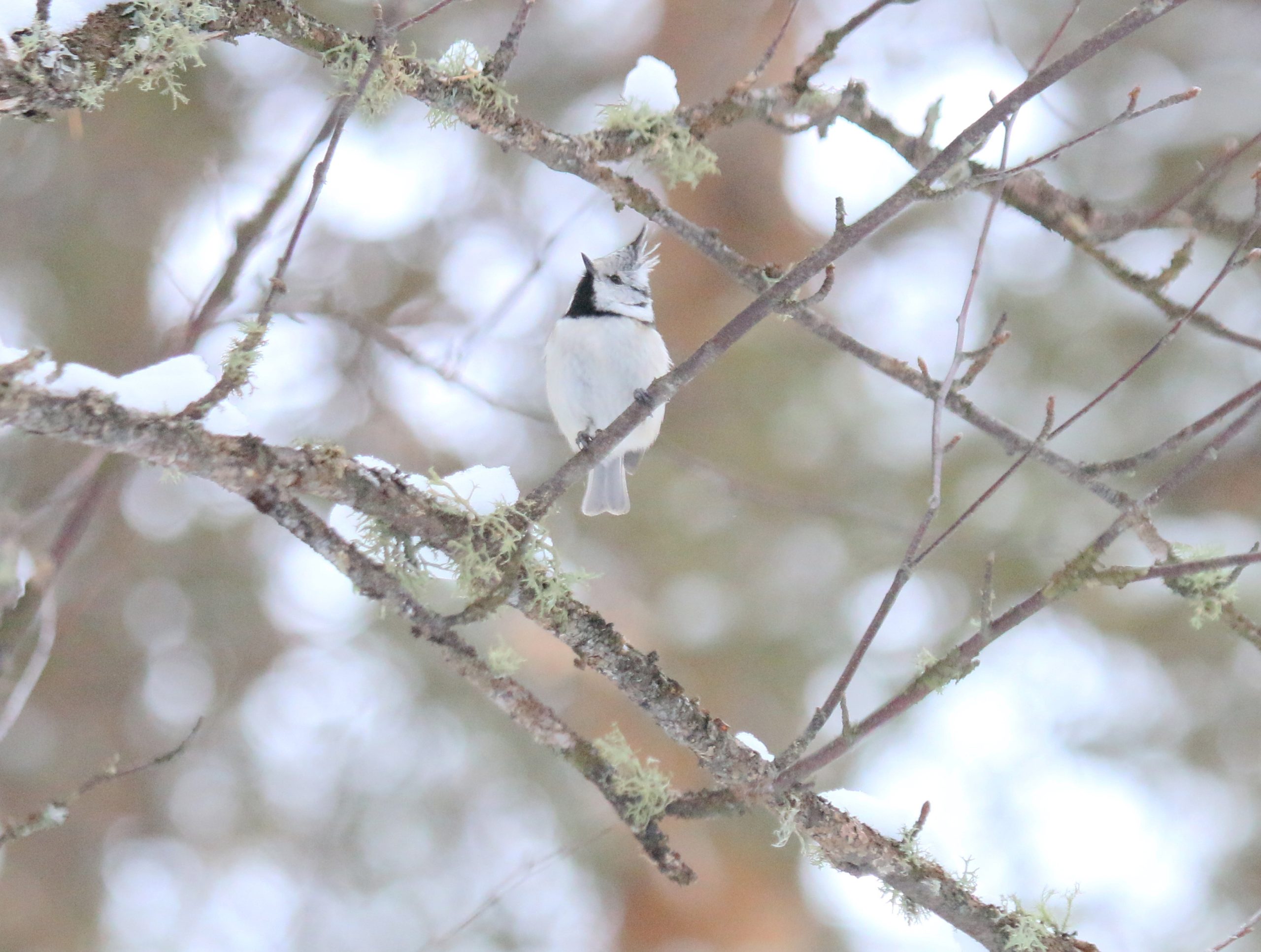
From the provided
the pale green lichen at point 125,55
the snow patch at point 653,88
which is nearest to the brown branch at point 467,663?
the pale green lichen at point 125,55

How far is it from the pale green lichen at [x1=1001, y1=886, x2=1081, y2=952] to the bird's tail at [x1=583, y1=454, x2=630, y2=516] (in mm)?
2117

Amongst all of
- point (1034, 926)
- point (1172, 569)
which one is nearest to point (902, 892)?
point (1034, 926)

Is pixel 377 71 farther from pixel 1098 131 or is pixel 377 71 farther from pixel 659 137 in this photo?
pixel 1098 131

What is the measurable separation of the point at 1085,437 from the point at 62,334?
15.2ft

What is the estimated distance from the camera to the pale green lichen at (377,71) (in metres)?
2.02

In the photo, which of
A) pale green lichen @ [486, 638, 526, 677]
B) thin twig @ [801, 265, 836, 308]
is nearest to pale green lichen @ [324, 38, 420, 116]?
thin twig @ [801, 265, 836, 308]

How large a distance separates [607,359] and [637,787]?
188cm

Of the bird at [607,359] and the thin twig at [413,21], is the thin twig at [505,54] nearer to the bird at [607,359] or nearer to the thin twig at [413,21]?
the thin twig at [413,21]

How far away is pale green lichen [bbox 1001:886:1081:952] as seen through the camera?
1.93m

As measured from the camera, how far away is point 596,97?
494cm

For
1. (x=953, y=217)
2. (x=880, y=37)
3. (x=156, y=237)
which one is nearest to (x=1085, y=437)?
(x=953, y=217)

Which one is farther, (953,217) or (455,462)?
(953,217)

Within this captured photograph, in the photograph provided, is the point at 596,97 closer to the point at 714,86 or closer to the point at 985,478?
the point at 714,86

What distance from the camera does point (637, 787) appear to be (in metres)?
2.08
